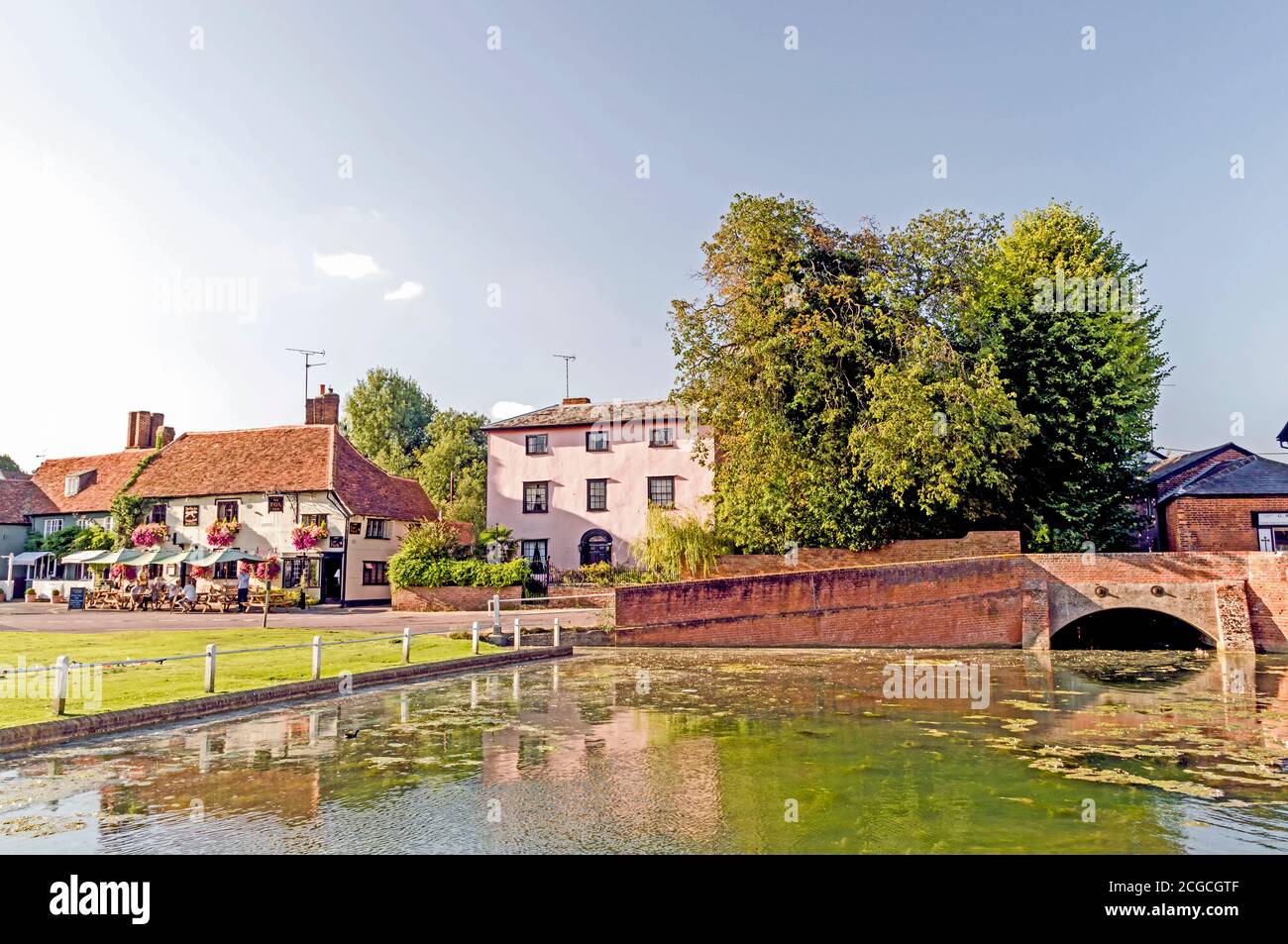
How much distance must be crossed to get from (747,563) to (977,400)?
923cm

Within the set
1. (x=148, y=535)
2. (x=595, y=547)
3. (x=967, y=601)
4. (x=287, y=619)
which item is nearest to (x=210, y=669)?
(x=287, y=619)

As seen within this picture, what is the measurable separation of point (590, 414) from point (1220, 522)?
26.4 metres

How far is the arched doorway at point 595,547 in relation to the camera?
39.9 metres

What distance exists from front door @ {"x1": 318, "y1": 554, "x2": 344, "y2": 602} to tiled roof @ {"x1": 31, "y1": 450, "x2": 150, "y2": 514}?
13899 millimetres

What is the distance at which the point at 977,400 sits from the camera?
25.1m

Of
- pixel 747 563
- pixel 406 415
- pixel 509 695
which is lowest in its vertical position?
pixel 509 695

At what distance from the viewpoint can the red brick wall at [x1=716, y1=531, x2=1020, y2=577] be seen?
1043 inches

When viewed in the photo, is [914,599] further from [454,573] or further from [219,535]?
[219,535]

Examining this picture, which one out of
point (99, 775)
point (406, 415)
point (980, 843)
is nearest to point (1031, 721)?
point (980, 843)

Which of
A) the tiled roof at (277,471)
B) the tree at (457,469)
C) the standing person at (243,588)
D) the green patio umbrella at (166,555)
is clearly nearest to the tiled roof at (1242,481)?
the tiled roof at (277,471)

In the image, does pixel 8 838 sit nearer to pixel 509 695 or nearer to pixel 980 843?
pixel 980 843

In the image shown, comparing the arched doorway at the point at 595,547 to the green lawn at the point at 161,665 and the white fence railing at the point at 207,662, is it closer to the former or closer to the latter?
the white fence railing at the point at 207,662

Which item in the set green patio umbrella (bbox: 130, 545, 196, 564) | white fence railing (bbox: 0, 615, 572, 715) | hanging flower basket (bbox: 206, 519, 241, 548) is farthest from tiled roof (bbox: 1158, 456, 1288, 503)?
green patio umbrella (bbox: 130, 545, 196, 564)

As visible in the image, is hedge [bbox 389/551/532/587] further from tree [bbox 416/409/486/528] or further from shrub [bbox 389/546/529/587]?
tree [bbox 416/409/486/528]
